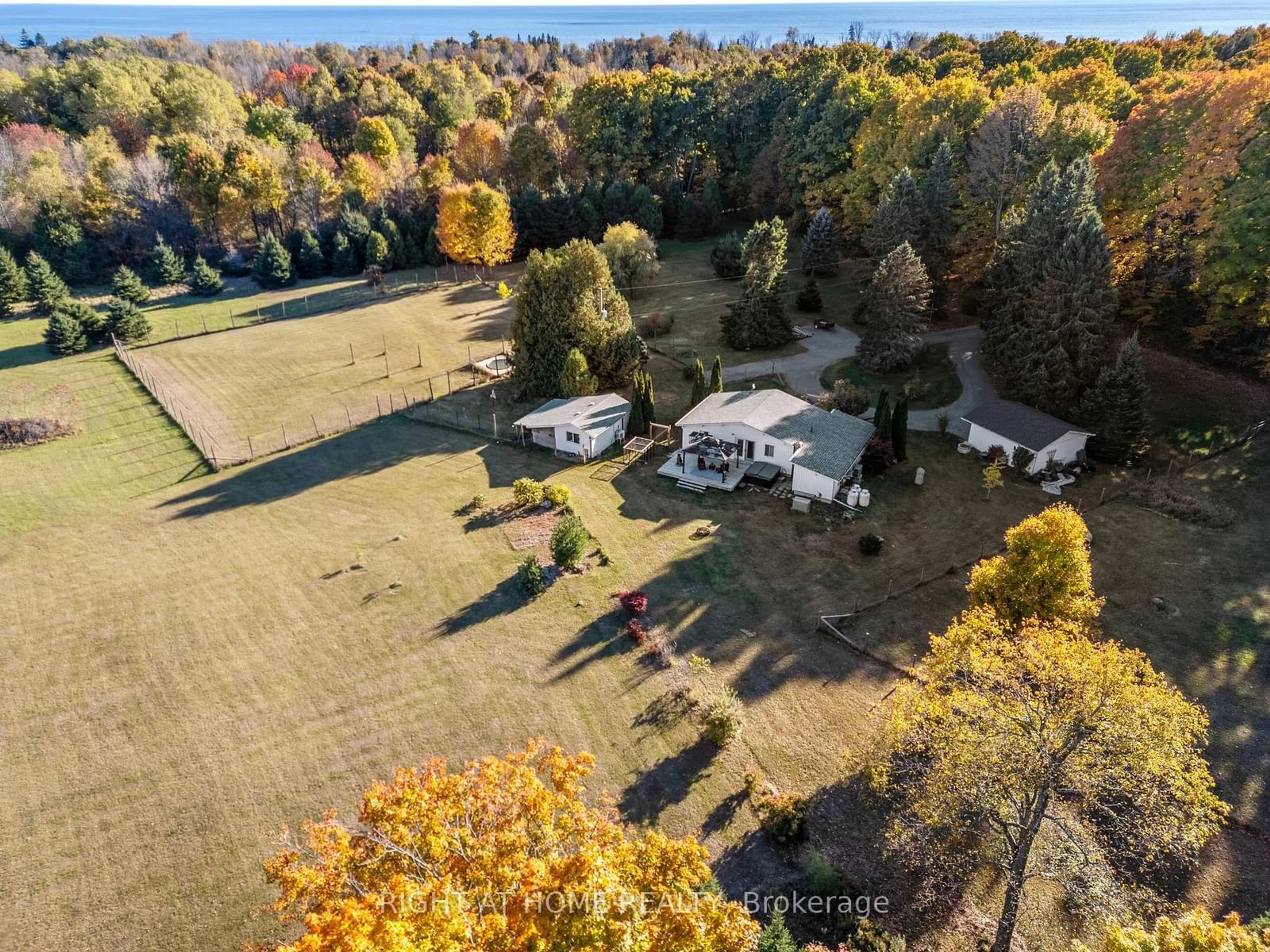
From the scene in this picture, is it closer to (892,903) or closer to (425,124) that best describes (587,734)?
(892,903)

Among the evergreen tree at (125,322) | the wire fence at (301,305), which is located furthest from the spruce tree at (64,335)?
the wire fence at (301,305)

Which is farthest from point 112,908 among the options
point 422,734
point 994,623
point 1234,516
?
point 1234,516

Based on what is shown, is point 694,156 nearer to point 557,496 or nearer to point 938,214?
point 938,214

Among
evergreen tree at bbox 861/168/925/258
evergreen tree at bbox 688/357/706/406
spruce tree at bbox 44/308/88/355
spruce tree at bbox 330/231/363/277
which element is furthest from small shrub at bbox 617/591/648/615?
spruce tree at bbox 330/231/363/277

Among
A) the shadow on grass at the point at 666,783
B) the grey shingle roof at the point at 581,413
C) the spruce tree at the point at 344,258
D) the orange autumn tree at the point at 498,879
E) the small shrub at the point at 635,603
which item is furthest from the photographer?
the spruce tree at the point at 344,258

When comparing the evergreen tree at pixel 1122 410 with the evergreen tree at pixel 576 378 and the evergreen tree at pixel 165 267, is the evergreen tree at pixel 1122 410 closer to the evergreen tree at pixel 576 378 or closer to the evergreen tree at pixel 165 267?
the evergreen tree at pixel 576 378

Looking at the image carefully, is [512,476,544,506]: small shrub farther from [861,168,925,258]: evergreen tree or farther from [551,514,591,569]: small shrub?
[861,168,925,258]: evergreen tree
